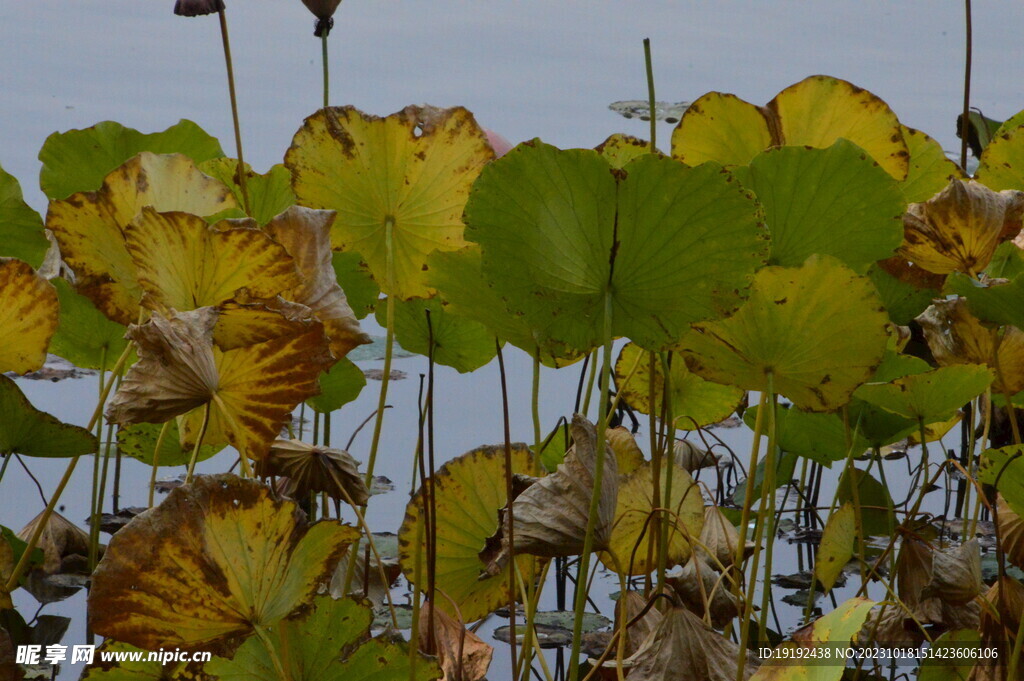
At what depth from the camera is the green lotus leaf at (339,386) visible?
572 millimetres

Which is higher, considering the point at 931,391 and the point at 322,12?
the point at 322,12

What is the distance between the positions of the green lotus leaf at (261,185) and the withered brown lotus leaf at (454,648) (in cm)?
26

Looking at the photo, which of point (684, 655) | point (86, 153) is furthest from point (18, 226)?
point (684, 655)

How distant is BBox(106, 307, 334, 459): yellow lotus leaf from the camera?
0.30 metres

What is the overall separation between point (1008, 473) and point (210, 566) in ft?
1.14

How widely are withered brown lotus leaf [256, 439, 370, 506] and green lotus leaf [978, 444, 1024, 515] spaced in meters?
0.29

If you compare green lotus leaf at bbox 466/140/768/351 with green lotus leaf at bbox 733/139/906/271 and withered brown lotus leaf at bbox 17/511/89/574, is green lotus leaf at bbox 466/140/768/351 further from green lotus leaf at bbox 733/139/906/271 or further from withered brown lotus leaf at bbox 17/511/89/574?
withered brown lotus leaf at bbox 17/511/89/574

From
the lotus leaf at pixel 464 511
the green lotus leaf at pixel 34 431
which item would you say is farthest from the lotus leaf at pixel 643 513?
the green lotus leaf at pixel 34 431

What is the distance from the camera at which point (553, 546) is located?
35 centimetres

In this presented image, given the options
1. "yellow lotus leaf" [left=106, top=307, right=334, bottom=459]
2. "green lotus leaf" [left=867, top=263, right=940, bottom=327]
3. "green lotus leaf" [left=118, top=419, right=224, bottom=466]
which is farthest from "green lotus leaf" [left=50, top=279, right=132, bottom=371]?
"green lotus leaf" [left=867, top=263, right=940, bottom=327]

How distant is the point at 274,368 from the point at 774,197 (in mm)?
220

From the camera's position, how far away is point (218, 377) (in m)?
0.33

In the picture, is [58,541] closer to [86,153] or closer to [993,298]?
[86,153]

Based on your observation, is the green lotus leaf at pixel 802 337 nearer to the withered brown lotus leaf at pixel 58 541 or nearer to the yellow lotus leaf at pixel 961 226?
A: the yellow lotus leaf at pixel 961 226
